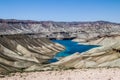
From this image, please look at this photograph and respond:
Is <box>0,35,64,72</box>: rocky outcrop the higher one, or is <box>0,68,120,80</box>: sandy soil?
<box>0,68,120,80</box>: sandy soil

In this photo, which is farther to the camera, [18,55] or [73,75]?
[18,55]

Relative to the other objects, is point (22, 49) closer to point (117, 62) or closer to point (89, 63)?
point (89, 63)

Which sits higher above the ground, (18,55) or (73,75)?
(73,75)

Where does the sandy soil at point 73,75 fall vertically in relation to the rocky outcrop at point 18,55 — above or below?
above

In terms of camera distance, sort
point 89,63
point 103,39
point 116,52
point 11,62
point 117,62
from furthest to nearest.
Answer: point 103,39
point 11,62
point 116,52
point 89,63
point 117,62

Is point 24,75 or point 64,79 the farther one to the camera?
point 24,75

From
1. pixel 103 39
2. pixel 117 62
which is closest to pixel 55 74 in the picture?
pixel 117 62

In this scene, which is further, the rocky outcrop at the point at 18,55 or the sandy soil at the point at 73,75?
the rocky outcrop at the point at 18,55

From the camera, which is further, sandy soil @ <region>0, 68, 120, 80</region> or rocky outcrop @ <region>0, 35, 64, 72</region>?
rocky outcrop @ <region>0, 35, 64, 72</region>
